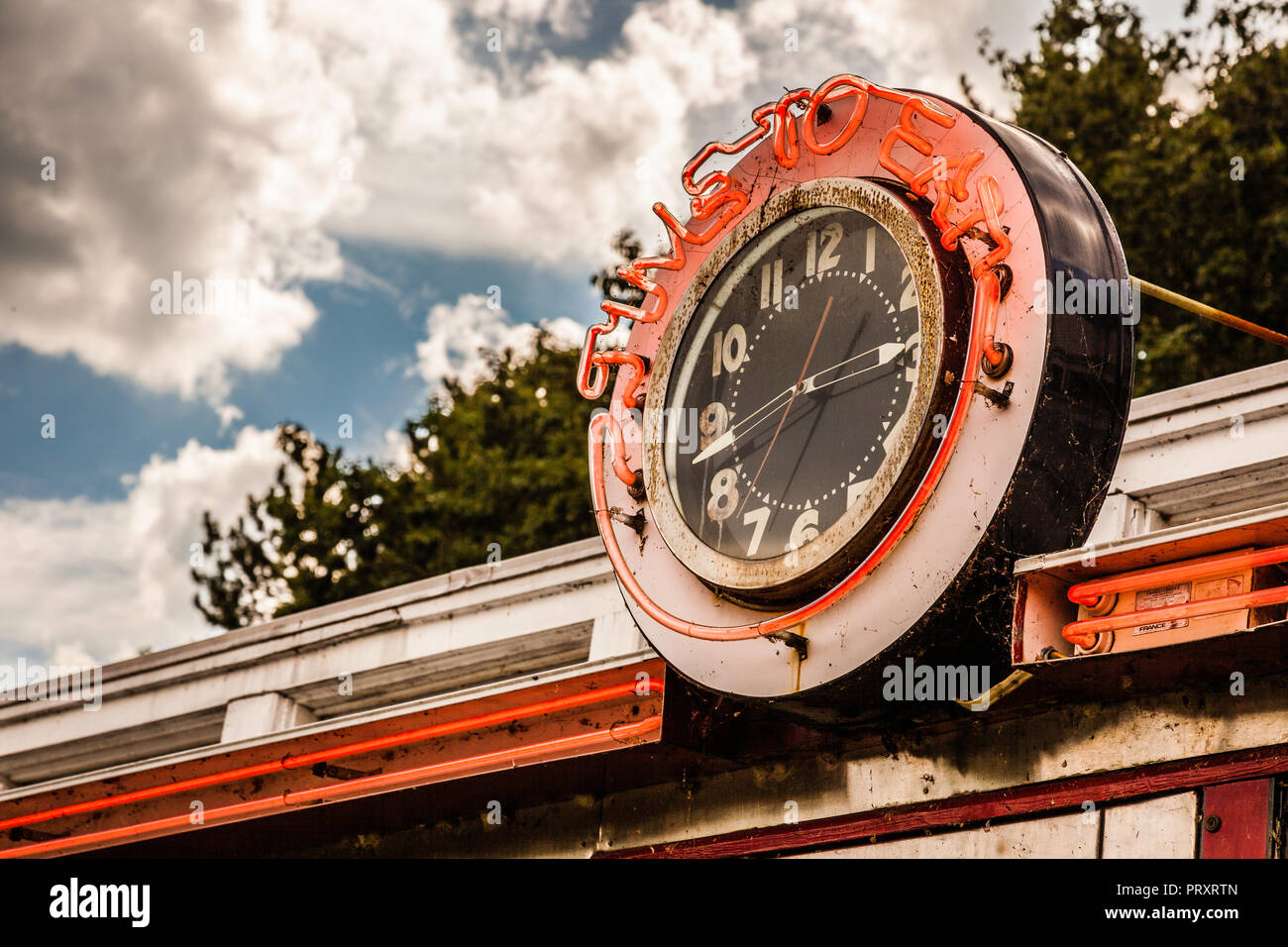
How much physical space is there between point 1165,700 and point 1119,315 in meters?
1.83

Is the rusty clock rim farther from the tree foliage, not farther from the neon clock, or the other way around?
the tree foliage

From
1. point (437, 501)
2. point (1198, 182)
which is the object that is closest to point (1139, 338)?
point (1198, 182)

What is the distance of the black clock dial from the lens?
7895 millimetres

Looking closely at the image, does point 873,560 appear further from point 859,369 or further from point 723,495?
point 723,495

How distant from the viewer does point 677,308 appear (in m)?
9.43

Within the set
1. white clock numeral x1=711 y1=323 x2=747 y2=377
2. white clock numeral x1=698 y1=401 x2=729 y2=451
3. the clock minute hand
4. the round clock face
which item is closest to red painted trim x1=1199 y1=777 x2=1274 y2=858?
the round clock face

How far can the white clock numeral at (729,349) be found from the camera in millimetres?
9000

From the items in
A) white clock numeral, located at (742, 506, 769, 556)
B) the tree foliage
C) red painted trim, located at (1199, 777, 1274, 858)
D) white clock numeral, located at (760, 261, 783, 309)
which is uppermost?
the tree foliage

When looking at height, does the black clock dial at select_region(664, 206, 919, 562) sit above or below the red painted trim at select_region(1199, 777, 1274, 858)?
above

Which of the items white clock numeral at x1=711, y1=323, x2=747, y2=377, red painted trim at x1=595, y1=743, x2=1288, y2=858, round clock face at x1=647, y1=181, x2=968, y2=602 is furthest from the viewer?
white clock numeral at x1=711, y1=323, x2=747, y2=377

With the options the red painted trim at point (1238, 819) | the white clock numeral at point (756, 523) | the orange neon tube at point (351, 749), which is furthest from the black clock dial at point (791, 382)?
the red painted trim at point (1238, 819)

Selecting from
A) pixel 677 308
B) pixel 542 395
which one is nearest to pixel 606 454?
pixel 677 308

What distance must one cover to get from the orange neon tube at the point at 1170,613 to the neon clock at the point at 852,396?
43 centimetres
